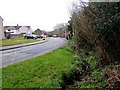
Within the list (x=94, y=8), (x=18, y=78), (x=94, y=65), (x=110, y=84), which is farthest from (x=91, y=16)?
(x=18, y=78)

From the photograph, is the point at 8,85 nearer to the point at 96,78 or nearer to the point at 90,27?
the point at 96,78

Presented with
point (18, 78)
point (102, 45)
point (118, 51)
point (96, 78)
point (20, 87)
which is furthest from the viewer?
point (102, 45)

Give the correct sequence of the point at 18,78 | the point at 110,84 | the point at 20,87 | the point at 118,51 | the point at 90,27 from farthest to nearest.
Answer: the point at 90,27
the point at 118,51
the point at 18,78
the point at 20,87
the point at 110,84

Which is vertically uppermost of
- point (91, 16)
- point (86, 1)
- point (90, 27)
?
point (86, 1)

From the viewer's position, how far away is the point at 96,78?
11.9 ft

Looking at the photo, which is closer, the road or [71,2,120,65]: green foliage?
[71,2,120,65]: green foliage

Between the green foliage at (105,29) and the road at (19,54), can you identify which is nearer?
the green foliage at (105,29)

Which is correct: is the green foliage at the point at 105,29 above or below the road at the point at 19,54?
above

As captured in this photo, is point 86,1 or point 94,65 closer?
point 94,65

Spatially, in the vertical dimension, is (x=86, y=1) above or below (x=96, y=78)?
above

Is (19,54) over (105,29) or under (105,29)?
under

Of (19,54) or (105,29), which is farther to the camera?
(19,54)

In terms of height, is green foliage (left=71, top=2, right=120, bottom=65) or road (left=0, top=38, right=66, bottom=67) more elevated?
green foliage (left=71, top=2, right=120, bottom=65)

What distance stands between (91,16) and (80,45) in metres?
2.63
